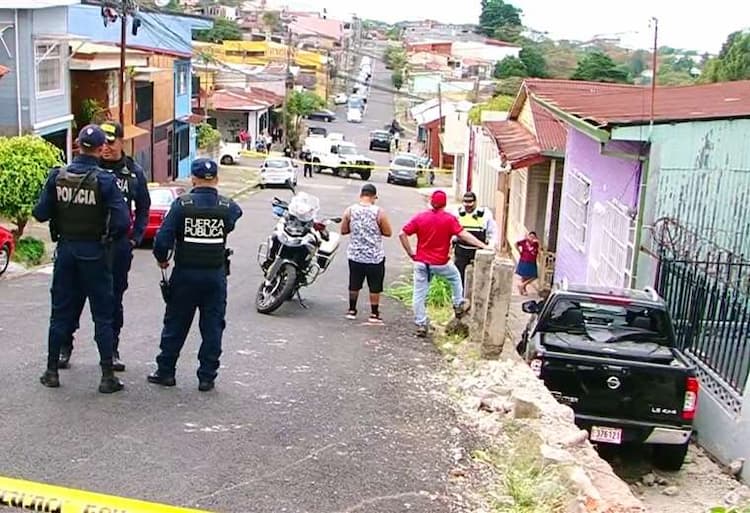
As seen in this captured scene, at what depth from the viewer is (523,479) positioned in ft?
18.3

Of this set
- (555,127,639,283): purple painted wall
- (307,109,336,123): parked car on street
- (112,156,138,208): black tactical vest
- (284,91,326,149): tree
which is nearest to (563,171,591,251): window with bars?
(555,127,639,283): purple painted wall

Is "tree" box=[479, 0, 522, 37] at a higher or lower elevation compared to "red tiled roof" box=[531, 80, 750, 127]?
higher

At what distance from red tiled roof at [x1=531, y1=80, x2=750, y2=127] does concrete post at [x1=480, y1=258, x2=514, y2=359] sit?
150 inches

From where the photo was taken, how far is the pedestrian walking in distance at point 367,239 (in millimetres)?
10992

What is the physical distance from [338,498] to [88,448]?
5.09 feet

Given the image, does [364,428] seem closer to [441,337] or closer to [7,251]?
[441,337]

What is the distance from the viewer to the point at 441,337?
1069cm

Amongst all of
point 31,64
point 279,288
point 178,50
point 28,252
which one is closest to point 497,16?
point 178,50

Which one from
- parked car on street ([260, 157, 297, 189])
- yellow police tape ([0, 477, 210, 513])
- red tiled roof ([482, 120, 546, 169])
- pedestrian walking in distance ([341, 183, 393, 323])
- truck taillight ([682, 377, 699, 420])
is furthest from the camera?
parked car on street ([260, 157, 297, 189])

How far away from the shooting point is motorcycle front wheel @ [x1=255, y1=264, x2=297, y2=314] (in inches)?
453

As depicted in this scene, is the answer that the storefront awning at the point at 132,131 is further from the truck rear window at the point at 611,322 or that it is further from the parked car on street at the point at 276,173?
the truck rear window at the point at 611,322

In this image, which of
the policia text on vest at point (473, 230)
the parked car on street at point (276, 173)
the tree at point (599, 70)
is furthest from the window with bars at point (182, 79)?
the policia text on vest at point (473, 230)

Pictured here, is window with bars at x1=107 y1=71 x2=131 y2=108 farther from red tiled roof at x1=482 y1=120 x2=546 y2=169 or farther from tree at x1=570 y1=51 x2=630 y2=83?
tree at x1=570 y1=51 x2=630 y2=83

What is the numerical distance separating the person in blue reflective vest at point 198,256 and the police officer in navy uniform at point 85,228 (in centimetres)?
39
